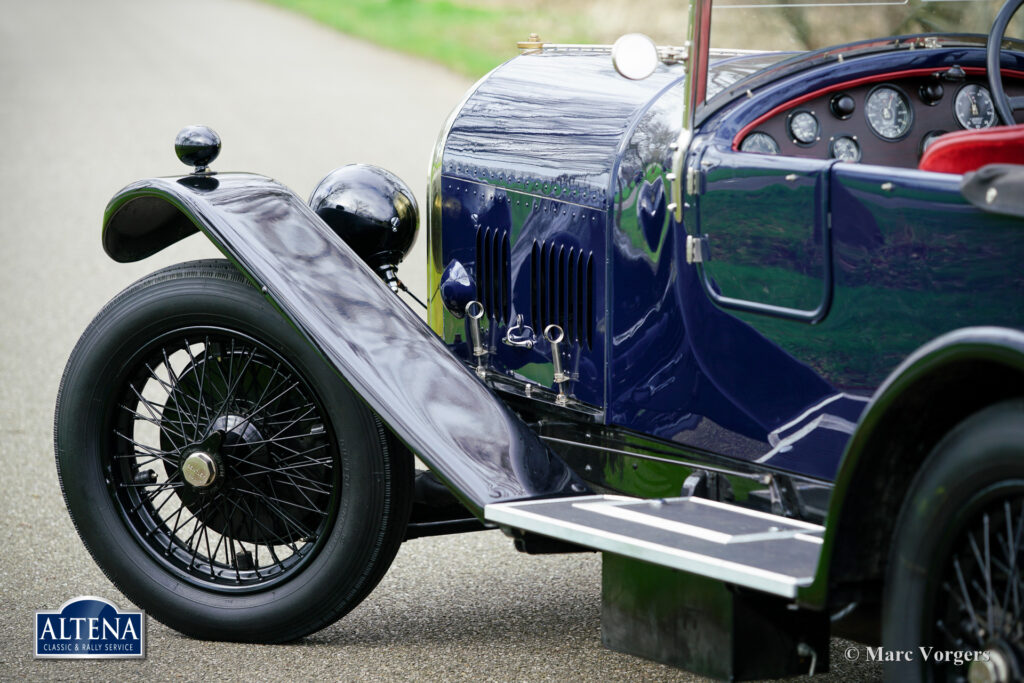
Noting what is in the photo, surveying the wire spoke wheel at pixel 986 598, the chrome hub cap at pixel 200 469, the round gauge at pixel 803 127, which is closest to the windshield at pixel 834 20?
the round gauge at pixel 803 127

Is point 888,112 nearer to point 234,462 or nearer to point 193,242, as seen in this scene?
point 234,462

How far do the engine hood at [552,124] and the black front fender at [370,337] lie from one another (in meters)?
0.50

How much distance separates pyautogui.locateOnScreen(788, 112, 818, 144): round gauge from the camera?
2.94 m

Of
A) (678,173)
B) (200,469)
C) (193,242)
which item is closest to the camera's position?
(678,173)

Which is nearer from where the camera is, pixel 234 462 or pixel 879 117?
pixel 879 117

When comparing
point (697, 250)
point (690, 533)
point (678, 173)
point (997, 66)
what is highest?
point (997, 66)

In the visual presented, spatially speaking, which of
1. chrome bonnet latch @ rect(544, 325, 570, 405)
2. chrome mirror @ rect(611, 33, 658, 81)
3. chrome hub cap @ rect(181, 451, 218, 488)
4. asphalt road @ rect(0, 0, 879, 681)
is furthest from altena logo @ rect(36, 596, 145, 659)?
chrome mirror @ rect(611, 33, 658, 81)

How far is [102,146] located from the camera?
12.1 meters

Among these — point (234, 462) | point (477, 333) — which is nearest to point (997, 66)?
point (477, 333)

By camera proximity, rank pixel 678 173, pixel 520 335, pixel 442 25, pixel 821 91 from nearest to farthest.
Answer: pixel 678 173 < pixel 821 91 < pixel 520 335 < pixel 442 25

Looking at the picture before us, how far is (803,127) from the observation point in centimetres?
295

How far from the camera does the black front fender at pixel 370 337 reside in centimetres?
288

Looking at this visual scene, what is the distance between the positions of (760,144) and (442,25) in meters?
13.8

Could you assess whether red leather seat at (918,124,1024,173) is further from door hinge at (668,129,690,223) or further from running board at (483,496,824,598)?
running board at (483,496,824,598)
